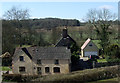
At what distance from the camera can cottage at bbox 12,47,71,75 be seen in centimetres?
2039

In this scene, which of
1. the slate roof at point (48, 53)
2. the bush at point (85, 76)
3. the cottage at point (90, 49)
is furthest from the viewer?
the cottage at point (90, 49)

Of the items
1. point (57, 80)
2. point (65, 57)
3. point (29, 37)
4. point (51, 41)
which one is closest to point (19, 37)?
point (29, 37)

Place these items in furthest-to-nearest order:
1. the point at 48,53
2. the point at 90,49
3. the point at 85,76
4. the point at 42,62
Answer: the point at 90,49
the point at 48,53
the point at 42,62
the point at 85,76

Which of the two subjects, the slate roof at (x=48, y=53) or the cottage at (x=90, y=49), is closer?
the slate roof at (x=48, y=53)

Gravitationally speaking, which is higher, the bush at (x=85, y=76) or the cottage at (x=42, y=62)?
the cottage at (x=42, y=62)

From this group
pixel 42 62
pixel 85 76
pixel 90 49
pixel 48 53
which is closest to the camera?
pixel 85 76

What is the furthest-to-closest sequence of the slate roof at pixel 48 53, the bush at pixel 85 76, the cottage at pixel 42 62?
the slate roof at pixel 48 53
the cottage at pixel 42 62
the bush at pixel 85 76

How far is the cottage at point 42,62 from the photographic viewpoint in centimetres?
2039

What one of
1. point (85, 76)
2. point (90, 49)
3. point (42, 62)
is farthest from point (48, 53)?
point (90, 49)

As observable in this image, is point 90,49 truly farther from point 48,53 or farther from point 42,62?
point 42,62

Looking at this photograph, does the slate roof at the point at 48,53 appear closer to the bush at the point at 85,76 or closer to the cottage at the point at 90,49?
the bush at the point at 85,76

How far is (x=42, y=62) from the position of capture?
20.5 metres

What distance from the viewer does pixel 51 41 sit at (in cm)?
3725

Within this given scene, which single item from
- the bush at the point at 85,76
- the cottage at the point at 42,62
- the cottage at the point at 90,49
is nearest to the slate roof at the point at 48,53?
the cottage at the point at 42,62
